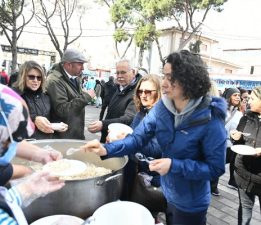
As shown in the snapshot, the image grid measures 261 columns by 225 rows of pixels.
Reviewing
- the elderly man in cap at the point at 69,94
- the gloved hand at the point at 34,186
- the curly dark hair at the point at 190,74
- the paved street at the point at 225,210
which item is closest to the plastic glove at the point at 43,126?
the elderly man in cap at the point at 69,94

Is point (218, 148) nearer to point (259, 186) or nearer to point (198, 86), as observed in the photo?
point (198, 86)

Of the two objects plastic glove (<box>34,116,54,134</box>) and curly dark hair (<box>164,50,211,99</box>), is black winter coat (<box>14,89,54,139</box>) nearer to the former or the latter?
plastic glove (<box>34,116,54,134</box>)

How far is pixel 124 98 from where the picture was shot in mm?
3494

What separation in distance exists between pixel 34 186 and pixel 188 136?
97 cm

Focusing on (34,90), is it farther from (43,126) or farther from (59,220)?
(59,220)

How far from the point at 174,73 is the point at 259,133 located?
1571 millimetres

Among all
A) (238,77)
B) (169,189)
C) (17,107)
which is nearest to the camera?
(17,107)

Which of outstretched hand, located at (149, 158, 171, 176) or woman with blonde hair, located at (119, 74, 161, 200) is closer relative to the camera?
outstretched hand, located at (149, 158, 171, 176)

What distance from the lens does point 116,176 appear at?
1794 millimetres

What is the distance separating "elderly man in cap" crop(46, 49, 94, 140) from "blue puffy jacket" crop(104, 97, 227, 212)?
1344mm

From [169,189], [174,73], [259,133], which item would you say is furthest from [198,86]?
[259,133]

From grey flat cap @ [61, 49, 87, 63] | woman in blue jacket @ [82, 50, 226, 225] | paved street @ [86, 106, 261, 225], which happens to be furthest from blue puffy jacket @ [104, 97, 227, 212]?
paved street @ [86, 106, 261, 225]

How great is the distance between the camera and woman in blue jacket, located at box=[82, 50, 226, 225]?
1741mm

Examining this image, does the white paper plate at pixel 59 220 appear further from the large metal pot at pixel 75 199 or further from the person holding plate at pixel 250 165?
the person holding plate at pixel 250 165
